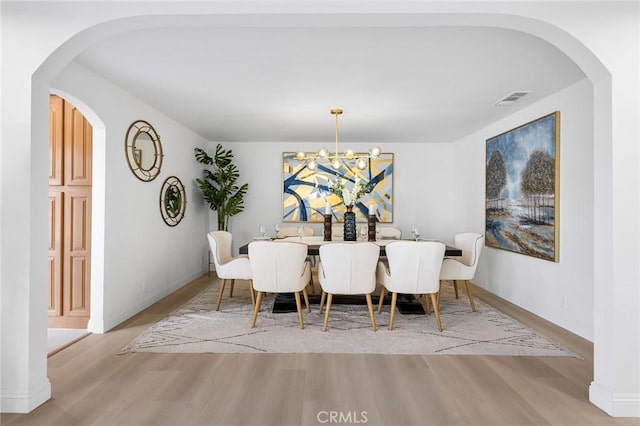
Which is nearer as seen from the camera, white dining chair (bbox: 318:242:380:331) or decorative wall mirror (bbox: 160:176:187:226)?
white dining chair (bbox: 318:242:380:331)

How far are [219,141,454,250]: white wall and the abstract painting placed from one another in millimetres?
115

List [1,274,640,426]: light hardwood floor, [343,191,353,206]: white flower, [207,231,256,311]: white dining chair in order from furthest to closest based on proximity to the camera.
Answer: [343,191,353,206]: white flower, [207,231,256,311]: white dining chair, [1,274,640,426]: light hardwood floor

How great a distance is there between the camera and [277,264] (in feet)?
11.2

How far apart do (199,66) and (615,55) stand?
3041mm

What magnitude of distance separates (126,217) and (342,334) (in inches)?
104

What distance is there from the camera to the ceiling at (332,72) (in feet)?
8.66

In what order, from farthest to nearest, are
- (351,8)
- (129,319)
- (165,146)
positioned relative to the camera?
1. (165,146)
2. (129,319)
3. (351,8)

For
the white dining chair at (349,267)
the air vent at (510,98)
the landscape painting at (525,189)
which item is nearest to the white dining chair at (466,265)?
the landscape painting at (525,189)

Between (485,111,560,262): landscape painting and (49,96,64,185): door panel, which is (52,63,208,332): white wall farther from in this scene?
(485,111,560,262): landscape painting

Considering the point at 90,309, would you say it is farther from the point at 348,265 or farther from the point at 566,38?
the point at 566,38

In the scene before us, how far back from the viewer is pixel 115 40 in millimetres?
2684

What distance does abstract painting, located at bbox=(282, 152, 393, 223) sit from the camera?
6.58 meters

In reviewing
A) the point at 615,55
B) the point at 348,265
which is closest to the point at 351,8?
the point at 615,55

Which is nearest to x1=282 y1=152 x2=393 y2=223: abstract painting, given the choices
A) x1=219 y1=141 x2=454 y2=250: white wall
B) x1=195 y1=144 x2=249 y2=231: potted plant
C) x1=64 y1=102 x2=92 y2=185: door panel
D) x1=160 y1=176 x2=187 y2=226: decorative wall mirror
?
x1=219 y1=141 x2=454 y2=250: white wall
